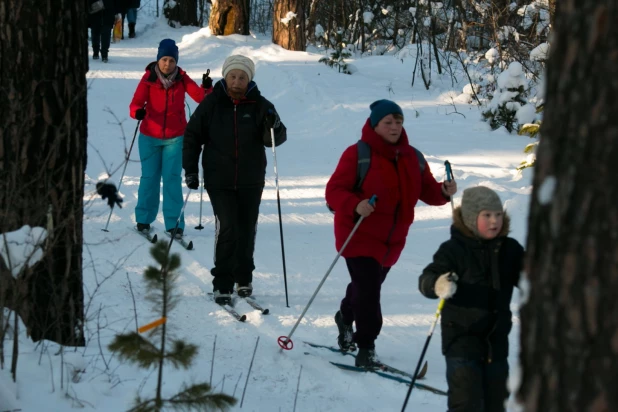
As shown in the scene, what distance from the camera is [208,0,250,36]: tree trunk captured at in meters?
23.8

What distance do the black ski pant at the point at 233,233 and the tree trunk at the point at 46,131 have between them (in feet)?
7.39

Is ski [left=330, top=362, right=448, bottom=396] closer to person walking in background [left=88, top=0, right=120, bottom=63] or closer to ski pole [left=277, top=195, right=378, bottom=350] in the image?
ski pole [left=277, top=195, right=378, bottom=350]

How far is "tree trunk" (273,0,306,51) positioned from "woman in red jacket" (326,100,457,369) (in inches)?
629

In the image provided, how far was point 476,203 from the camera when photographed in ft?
14.4

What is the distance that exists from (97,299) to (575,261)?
5359 mm

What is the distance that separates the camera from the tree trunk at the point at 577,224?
207cm

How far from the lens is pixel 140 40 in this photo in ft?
88.5

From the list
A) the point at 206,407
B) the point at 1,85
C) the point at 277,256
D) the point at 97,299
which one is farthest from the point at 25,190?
the point at 277,256

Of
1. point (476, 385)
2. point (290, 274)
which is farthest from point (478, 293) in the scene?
point (290, 274)

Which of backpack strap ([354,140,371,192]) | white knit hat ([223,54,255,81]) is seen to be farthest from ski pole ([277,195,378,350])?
white knit hat ([223,54,255,81])

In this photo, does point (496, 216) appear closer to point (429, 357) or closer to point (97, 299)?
point (429, 357)

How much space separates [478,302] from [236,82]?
133 inches

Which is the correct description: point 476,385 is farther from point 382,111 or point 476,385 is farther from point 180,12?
point 180,12

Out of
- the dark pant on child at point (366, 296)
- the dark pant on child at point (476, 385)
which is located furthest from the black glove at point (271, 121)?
the dark pant on child at point (476, 385)
